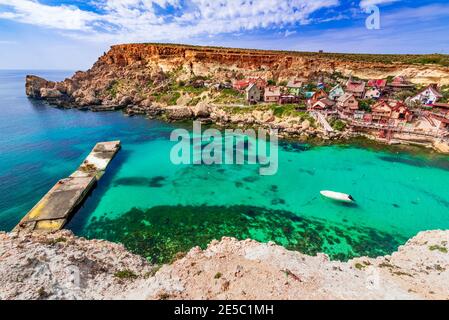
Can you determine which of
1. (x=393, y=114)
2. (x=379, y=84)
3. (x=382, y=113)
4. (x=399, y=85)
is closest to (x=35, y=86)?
(x=382, y=113)

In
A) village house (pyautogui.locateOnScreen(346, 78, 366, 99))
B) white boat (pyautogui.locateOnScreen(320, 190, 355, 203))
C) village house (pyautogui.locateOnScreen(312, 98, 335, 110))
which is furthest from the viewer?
village house (pyautogui.locateOnScreen(346, 78, 366, 99))

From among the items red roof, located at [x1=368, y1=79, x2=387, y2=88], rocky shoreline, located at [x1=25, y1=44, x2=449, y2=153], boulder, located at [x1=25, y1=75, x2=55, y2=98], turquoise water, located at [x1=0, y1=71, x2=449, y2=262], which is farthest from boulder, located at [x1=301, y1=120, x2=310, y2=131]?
boulder, located at [x1=25, y1=75, x2=55, y2=98]

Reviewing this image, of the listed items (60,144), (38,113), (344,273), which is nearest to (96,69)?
(38,113)

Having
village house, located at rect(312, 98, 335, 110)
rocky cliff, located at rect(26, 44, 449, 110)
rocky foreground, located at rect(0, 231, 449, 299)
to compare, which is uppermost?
rocky cliff, located at rect(26, 44, 449, 110)

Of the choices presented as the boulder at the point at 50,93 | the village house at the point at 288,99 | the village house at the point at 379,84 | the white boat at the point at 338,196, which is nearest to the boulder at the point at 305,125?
the village house at the point at 288,99

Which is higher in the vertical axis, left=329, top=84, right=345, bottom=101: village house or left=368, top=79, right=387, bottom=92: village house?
left=368, top=79, right=387, bottom=92: village house

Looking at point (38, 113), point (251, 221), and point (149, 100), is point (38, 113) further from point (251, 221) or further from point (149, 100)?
point (251, 221)

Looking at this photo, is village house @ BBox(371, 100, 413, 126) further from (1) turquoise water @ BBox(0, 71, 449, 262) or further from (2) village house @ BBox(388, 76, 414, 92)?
(2) village house @ BBox(388, 76, 414, 92)
